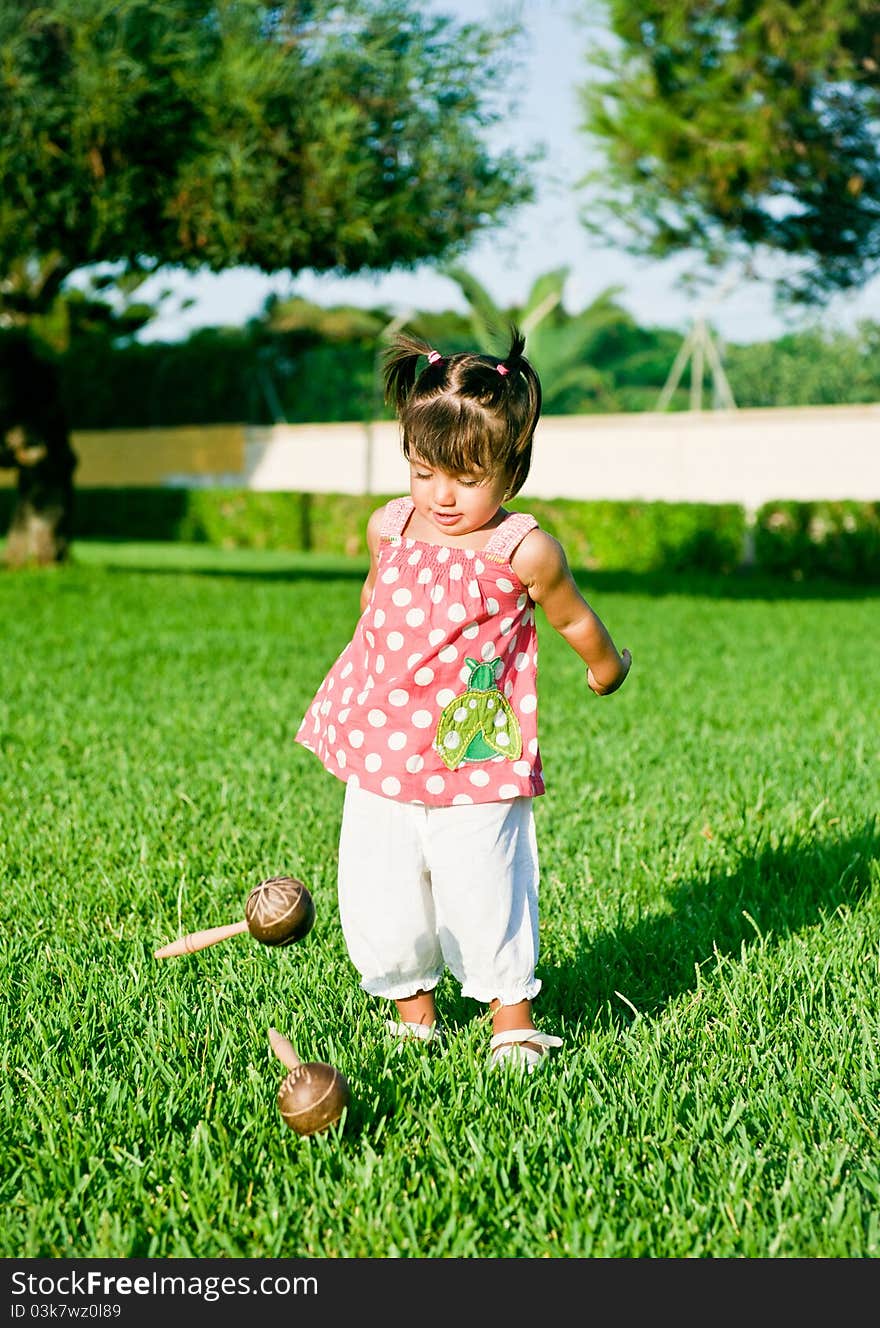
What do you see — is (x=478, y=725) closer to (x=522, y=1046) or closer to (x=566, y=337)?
(x=522, y=1046)

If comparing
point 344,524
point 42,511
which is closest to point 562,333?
A: point 344,524

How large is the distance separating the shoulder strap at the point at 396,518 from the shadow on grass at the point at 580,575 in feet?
37.0

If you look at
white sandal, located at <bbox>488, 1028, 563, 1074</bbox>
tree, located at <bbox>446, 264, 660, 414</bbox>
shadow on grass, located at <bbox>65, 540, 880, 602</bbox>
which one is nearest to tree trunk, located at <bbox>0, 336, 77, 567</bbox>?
shadow on grass, located at <bbox>65, 540, 880, 602</bbox>

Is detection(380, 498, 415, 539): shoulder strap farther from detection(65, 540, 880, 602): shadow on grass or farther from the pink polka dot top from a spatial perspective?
detection(65, 540, 880, 602): shadow on grass

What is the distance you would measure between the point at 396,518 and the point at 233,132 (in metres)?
10.8

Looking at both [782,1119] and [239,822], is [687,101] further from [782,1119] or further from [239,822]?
[782,1119]

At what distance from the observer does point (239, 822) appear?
14.4 ft

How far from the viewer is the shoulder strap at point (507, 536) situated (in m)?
2.46

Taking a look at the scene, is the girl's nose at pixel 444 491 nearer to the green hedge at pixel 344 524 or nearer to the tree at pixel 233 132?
the tree at pixel 233 132

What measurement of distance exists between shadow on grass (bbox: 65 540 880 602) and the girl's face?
11361mm

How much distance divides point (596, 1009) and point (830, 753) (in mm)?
2973

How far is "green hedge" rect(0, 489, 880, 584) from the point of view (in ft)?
53.4

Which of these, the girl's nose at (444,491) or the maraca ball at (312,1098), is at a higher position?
the girl's nose at (444,491)

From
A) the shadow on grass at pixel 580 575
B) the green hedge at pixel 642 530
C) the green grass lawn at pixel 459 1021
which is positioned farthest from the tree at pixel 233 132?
the green grass lawn at pixel 459 1021
